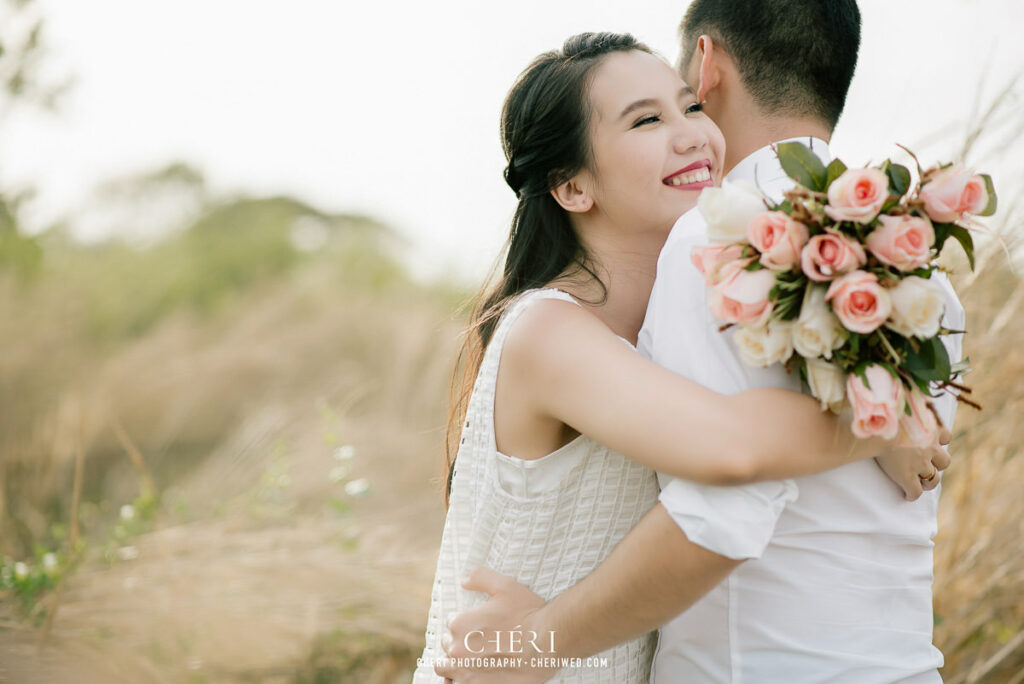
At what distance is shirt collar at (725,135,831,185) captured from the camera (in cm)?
210

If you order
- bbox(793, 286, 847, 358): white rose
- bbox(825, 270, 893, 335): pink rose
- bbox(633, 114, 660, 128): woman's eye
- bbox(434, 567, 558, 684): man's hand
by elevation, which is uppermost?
bbox(633, 114, 660, 128): woman's eye

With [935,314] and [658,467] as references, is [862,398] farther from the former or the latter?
[658,467]

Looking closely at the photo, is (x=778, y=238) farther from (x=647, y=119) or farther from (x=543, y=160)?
(x=543, y=160)

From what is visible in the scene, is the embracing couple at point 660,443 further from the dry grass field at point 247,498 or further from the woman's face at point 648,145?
the dry grass field at point 247,498

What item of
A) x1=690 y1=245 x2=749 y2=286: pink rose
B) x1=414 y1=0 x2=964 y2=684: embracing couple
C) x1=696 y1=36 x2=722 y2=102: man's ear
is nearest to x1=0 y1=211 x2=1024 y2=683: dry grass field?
x1=414 y1=0 x2=964 y2=684: embracing couple

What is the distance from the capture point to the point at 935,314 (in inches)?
57.1

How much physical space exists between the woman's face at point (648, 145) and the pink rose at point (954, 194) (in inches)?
35.1

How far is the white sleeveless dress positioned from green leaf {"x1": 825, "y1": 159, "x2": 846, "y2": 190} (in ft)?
2.26

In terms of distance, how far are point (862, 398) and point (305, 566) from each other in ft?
10.6

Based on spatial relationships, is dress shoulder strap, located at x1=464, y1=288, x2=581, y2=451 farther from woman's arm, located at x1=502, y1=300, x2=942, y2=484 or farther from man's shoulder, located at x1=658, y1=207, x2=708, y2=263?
man's shoulder, located at x1=658, y1=207, x2=708, y2=263

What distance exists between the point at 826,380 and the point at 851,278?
20 cm

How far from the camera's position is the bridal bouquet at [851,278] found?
146cm

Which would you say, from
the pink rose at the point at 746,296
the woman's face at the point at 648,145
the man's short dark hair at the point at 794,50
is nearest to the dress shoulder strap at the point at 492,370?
the woman's face at the point at 648,145

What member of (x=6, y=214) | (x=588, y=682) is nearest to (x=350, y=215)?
(x=6, y=214)
